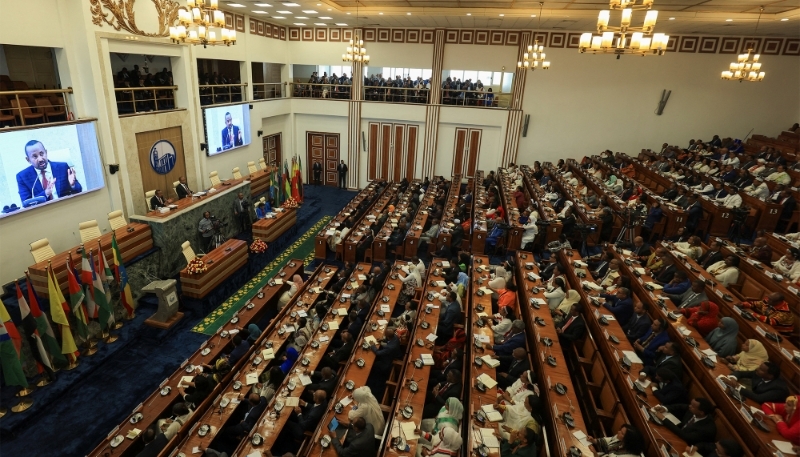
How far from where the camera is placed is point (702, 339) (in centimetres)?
632

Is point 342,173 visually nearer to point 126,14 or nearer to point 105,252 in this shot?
point 126,14

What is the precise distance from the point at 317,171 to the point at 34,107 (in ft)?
39.7

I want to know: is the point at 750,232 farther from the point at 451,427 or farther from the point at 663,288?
the point at 451,427

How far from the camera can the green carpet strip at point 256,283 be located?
30.6 feet

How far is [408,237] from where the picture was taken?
38.4 ft

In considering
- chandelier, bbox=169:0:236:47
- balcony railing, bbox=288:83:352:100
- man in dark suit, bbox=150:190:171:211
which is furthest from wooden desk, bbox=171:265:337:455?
balcony railing, bbox=288:83:352:100

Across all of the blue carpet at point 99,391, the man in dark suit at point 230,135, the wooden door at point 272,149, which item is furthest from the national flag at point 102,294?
the wooden door at point 272,149

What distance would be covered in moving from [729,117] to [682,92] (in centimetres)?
198

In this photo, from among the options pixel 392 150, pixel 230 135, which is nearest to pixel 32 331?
pixel 230 135

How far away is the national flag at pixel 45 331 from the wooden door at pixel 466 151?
15158 mm

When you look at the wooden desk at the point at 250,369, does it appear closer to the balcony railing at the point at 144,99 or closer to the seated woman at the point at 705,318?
the seated woman at the point at 705,318

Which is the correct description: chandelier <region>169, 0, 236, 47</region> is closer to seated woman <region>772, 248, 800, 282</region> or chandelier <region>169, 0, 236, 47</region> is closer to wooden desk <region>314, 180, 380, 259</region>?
wooden desk <region>314, 180, 380, 259</region>

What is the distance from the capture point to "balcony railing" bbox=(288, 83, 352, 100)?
19.0m

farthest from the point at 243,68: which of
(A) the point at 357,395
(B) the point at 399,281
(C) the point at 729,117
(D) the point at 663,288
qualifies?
(C) the point at 729,117
